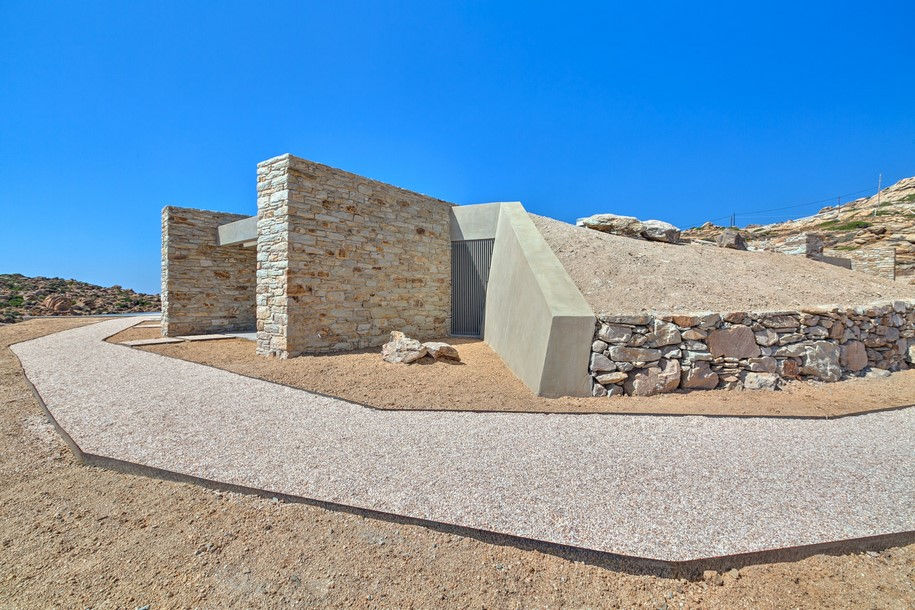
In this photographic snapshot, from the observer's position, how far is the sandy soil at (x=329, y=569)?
5.83 ft

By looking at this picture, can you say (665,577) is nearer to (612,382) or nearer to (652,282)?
(612,382)

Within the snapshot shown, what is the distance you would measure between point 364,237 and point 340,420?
5.01m

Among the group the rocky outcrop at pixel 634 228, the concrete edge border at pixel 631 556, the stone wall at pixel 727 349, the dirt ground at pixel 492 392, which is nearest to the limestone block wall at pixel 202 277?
the dirt ground at pixel 492 392

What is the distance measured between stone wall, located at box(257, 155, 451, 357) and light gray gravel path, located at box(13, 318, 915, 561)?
2.60 m

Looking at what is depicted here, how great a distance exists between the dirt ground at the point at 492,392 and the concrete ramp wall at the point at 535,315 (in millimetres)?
263

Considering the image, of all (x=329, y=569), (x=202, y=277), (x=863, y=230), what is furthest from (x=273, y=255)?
(x=863, y=230)

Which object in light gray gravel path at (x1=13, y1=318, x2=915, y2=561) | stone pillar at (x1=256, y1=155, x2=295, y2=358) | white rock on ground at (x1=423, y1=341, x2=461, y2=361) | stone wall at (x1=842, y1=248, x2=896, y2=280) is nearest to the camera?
light gray gravel path at (x1=13, y1=318, x2=915, y2=561)

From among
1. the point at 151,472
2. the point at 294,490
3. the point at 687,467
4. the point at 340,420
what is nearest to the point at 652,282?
the point at 687,467

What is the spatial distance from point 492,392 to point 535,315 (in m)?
1.32

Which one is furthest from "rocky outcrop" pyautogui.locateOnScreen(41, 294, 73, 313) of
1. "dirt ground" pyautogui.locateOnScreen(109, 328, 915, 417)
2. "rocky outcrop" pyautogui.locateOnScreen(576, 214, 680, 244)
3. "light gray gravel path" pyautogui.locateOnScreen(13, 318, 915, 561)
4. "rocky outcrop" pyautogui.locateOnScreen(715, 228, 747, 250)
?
"rocky outcrop" pyautogui.locateOnScreen(715, 228, 747, 250)

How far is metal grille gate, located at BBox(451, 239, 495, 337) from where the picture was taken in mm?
9867

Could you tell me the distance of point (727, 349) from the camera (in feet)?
16.7

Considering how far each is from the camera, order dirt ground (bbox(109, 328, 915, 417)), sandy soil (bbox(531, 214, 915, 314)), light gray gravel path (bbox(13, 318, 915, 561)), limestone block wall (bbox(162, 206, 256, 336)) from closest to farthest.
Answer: light gray gravel path (bbox(13, 318, 915, 561))
dirt ground (bbox(109, 328, 915, 417))
sandy soil (bbox(531, 214, 915, 314))
limestone block wall (bbox(162, 206, 256, 336))

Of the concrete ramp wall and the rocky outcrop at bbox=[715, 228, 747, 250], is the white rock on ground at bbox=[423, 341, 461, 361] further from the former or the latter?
the rocky outcrop at bbox=[715, 228, 747, 250]
